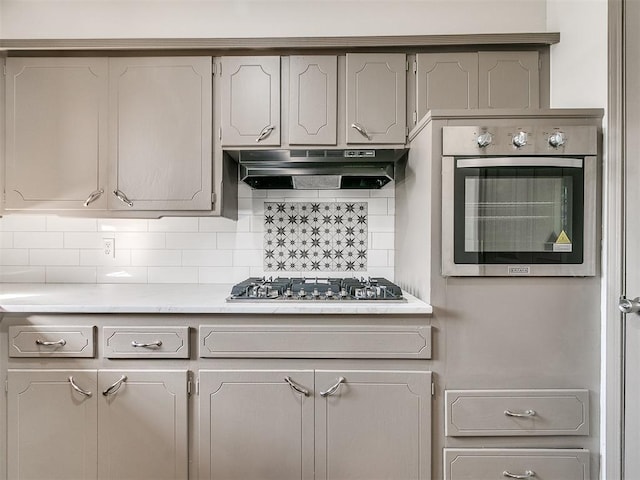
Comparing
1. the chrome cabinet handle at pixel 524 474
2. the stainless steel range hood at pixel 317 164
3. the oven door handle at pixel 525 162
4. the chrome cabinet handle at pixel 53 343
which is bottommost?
the chrome cabinet handle at pixel 524 474

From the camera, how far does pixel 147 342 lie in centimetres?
153

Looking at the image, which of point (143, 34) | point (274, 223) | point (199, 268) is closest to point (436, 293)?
point (274, 223)

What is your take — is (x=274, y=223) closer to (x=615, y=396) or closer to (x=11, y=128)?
(x=11, y=128)

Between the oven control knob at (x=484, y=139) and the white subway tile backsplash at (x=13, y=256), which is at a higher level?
the oven control knob at (x=484, y=139)

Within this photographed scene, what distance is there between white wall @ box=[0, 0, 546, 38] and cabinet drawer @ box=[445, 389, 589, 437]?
1.81 m

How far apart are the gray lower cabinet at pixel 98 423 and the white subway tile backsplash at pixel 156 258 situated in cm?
82

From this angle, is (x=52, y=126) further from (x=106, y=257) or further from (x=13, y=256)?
(x=13, y=256)

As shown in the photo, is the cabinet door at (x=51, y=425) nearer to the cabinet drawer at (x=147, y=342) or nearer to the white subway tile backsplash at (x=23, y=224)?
the cabinet drawer at (x=147, y=342)

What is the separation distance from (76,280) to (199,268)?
74 centimetres

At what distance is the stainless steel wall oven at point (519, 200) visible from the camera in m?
1.46

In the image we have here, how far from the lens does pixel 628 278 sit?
4.51 ft

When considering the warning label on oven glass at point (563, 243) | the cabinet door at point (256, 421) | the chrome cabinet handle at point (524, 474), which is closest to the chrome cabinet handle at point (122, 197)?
the cabinet door at point (256, 421)

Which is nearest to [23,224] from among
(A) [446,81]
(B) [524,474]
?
(A) [446,81]

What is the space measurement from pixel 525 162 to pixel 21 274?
2745mm
